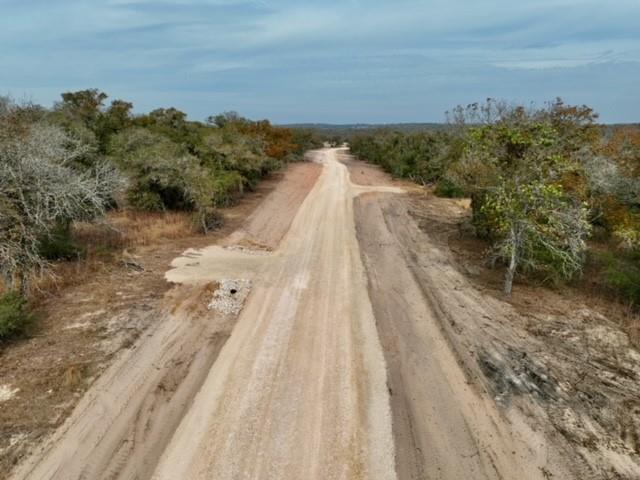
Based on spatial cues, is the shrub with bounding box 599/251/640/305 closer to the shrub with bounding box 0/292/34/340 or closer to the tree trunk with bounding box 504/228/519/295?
the tree trunk with bounding box 504/228/519/295

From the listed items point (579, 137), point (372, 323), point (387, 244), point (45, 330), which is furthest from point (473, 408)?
point (579, 137)

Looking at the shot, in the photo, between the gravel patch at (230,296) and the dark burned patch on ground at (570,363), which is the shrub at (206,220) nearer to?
the gravel patch at (230,296)

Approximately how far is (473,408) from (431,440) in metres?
1.25

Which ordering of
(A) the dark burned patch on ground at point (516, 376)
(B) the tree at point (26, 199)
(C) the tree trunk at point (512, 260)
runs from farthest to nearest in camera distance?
(C) the tree trunk at point (512, 260)
(B) the tree at point (26, 199)
(A) the dark burned patch on ground at point (516, 376)

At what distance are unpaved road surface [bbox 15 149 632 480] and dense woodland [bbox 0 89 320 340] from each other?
347 centimetres

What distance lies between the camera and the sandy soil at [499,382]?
6879mm

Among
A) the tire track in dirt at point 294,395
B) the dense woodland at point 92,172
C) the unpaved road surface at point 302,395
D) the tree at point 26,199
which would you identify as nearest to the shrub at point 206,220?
the dense woodland at point 92,172

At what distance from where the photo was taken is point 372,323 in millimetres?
11039

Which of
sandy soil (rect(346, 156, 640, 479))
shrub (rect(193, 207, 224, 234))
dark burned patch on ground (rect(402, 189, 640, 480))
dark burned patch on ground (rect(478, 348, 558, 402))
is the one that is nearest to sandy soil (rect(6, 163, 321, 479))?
sandy soil (rect(346, 156, 640, 479))

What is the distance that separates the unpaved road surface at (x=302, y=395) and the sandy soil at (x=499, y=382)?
0.14 ft

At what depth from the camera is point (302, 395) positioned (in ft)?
26.8

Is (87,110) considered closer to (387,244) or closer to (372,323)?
(387,244)

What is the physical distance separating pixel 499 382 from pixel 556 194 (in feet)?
16.4

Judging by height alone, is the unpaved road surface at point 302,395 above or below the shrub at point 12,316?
below
